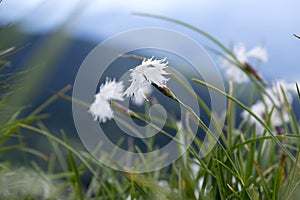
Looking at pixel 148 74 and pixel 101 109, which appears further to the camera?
pixel 101 109

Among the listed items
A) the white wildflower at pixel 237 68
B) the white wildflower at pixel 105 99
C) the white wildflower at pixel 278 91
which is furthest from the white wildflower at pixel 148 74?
the white wildflower at pixel 237 68

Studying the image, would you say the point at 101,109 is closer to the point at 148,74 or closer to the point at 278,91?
the point at 148,74

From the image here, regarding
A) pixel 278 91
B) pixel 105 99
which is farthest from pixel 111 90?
pixel 278 91

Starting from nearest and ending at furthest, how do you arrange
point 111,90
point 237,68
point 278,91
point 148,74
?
1. point 148,74
2. point 111,90
3. point 278,91
4. point 237,68

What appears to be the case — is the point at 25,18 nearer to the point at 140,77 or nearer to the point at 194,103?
the point at 140,77

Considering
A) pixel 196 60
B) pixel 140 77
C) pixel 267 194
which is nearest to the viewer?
pixel 140 77

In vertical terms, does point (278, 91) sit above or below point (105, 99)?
→ above

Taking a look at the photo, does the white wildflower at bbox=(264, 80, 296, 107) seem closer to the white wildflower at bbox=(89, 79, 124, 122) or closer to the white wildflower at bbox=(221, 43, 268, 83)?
the white wildflower at bbox=(221, 43, 268, 83)

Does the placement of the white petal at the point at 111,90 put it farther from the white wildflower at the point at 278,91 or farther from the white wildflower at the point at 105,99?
the white wildflower at the point at 278,91

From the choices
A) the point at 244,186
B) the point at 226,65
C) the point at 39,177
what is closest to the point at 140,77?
the point at 244,186

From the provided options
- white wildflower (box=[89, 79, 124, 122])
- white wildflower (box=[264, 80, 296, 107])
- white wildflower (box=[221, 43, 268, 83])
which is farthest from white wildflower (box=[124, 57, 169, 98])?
white wildflower (box=[221, 43, 268, 83])

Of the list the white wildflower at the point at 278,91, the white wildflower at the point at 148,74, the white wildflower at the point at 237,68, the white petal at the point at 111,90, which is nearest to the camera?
the white wildflower at the point at 148,74
